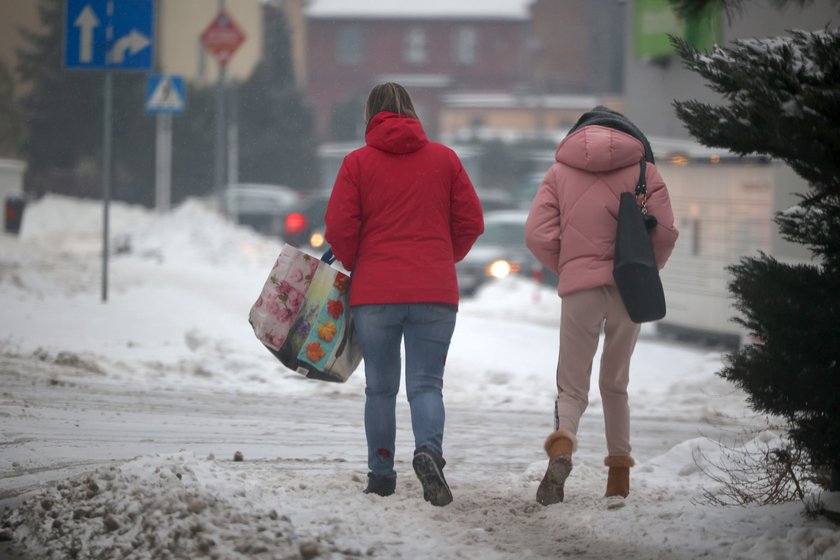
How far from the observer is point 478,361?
40.8 feet

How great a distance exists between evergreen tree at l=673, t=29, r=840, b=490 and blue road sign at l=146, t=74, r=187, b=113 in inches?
618

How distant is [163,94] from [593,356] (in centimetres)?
1513

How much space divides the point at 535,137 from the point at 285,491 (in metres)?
56.8

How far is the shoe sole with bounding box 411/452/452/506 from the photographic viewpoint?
230 inches

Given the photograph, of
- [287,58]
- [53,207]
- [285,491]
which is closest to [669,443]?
[285,491]

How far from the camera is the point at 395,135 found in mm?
5949

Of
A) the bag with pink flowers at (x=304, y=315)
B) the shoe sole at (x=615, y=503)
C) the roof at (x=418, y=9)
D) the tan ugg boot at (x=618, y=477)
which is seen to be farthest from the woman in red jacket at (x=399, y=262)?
the roof at (x=418, y=9)

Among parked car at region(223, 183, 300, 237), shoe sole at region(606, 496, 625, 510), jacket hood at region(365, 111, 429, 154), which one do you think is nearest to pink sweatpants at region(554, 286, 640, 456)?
shoe sole at region(606, 496, 625, 510)

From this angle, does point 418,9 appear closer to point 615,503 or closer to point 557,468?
point 557,468

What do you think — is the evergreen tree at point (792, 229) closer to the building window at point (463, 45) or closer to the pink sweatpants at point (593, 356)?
the pink sweatpants at point (593, 356)

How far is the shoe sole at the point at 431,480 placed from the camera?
5844 mm

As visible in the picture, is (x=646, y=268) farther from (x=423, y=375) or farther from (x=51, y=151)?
(x=51, y=151)

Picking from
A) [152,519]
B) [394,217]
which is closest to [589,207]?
[394,217]

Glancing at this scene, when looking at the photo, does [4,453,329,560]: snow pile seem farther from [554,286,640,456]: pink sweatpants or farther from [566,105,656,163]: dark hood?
[566,105,656,163]: dark hood
